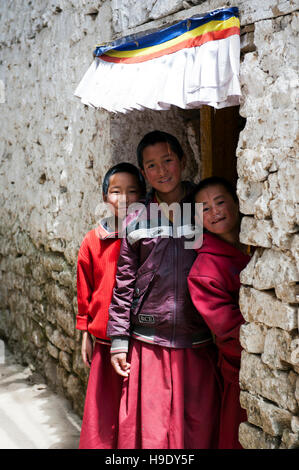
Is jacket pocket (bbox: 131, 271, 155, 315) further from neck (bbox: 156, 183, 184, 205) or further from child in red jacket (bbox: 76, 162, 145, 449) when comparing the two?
neck (bbox: 156, 183, 184, 205)

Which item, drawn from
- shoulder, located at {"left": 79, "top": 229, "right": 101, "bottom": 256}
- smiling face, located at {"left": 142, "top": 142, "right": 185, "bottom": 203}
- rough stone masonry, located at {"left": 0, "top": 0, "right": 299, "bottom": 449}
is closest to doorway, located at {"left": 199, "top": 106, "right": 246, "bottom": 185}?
rough stone masonry, located at {"left": 0, "top": 0, "right": 299, "bottom": 449}

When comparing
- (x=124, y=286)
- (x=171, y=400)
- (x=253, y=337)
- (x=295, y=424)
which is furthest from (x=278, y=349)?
(x=124, y=286)

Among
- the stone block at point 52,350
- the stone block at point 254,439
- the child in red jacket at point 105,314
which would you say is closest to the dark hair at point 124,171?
the child in red jacket at point 105,314

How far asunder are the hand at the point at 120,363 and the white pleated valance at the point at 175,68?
3.62 ft

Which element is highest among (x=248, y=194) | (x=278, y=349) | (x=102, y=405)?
(x=248, y=194)

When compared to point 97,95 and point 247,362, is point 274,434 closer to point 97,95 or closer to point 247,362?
point 247,362

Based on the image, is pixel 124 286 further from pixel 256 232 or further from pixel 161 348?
pixel 256 232

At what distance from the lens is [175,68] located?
214 cm

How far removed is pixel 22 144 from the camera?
450 cm

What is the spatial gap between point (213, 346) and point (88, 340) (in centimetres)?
74

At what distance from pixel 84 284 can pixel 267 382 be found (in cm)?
116

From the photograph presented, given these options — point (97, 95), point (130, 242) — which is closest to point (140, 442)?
point (130, 242)

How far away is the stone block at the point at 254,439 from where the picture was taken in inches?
76.5
